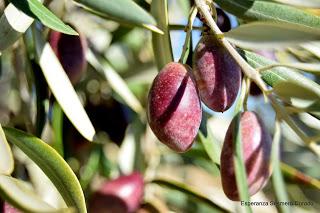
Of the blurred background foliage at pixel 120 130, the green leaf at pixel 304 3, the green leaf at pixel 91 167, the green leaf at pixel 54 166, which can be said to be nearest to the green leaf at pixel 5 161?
the green leaf at pixel 54 166

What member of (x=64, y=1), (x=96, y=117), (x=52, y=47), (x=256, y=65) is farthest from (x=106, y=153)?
(x=256, y=65)

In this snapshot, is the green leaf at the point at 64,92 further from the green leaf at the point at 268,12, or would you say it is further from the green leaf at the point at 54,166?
the green leaf at the point at 268,12

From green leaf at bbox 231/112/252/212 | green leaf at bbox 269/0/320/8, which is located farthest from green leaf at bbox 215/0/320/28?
green leaf at bbox 231/112/252/212

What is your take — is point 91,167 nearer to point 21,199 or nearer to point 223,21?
point 223,21

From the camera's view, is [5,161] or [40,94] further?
[40,94]

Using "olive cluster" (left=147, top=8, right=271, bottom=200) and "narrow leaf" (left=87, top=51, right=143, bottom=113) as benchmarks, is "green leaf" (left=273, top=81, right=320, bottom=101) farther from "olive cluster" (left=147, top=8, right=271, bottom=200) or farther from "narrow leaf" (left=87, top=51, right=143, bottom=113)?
"narrow leaf" (left=87, top=51, right=143, bottom=113)

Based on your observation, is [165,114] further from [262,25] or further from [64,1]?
[64,1]

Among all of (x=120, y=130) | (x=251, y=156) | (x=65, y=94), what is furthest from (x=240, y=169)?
(x=120, y=130)
